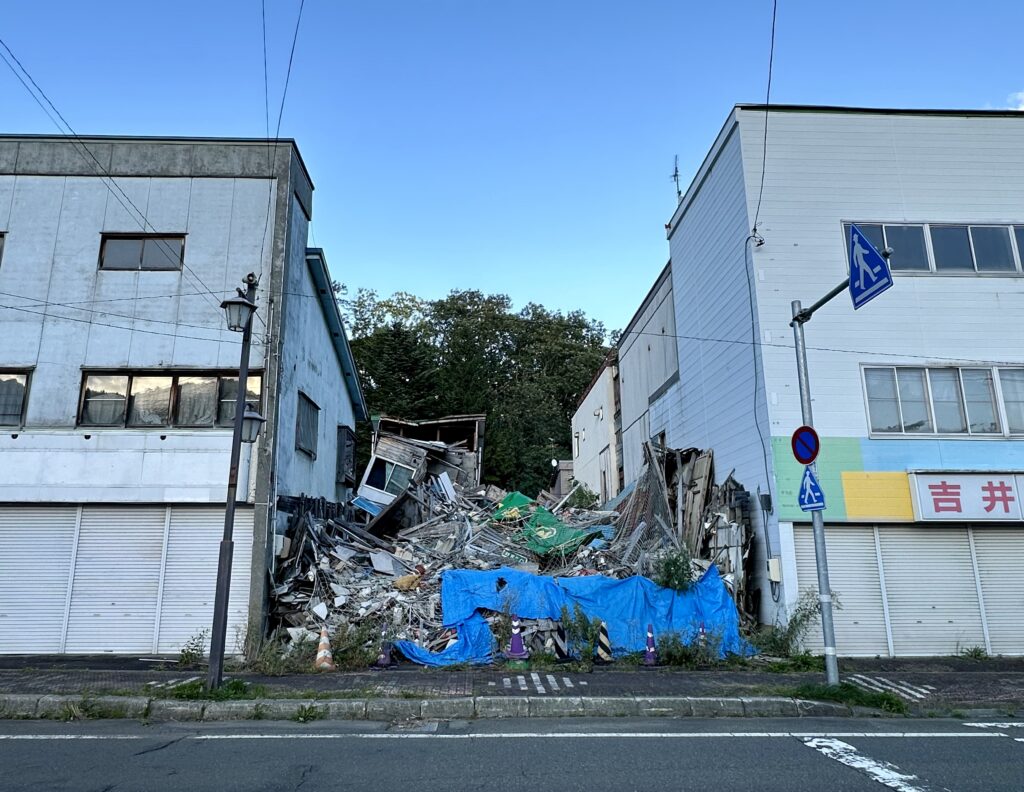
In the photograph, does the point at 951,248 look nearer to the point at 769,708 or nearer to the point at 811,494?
the point at 811,494

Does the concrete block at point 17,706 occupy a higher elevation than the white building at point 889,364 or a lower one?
lower

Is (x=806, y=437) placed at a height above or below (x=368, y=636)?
above

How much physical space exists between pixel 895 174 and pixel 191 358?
14.4m

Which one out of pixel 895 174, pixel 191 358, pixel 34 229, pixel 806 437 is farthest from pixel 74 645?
pixel 895 174

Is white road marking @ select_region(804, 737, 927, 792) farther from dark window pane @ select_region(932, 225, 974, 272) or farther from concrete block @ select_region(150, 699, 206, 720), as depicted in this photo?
dark window pane @ select_region(932, 225, 974, 272)

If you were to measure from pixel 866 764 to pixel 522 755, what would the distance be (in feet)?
9.81

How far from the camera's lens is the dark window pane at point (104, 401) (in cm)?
1279

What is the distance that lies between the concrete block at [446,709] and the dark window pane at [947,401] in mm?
10310

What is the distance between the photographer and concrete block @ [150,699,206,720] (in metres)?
8.06

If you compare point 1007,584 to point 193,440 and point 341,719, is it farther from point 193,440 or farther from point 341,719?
point 193,440

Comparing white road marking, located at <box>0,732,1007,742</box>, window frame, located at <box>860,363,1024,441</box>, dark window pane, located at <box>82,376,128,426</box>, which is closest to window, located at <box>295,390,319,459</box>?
dark window pane, located at <box>82,376,128,426</box>

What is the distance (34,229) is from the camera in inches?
531

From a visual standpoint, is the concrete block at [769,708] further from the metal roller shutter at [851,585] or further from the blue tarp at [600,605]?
the metal roller shutter at [851,585]

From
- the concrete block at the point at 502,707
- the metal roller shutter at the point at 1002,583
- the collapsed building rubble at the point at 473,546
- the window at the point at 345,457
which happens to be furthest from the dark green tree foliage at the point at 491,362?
the concrete block at the point at 502,707
